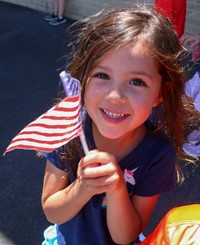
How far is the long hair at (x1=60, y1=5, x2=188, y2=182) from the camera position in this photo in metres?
1.41

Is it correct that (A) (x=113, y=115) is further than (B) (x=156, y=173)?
No

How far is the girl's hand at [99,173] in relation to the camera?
127cm

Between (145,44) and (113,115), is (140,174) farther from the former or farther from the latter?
(145,44)

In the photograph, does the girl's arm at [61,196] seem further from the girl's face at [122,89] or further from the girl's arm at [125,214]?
the girl's face at [122,89]

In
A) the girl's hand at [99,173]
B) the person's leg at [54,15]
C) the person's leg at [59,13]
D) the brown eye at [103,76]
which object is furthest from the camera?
the person's leg at [54,15]

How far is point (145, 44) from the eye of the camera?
1388mm

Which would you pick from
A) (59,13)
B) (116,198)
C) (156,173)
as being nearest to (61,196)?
(116,198)

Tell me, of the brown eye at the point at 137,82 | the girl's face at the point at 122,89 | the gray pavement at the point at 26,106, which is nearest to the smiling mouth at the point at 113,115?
the girl's face at the point at 122,89

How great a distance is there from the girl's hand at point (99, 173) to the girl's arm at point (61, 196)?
0.08 m

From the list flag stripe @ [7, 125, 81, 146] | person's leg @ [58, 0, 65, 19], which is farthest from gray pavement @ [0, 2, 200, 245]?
flag stripe @ [7, 125, 81, 146]

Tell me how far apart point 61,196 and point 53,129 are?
0.91 feet

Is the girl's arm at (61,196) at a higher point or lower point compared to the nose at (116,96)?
lower

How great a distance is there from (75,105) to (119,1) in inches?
190

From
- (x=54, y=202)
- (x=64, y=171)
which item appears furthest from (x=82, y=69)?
(x=54, y=202)
